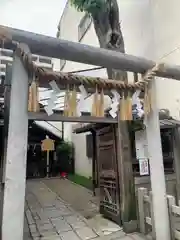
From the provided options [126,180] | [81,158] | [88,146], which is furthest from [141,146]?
[81,158]

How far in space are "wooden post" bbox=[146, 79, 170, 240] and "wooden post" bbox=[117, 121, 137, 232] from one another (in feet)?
3.41

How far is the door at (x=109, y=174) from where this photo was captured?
5101 millimetres

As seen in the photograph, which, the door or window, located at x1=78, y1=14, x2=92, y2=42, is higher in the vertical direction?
window, located at x1=78, y1=14, x2=92, y2=42

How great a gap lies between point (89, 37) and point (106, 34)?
6.22 m

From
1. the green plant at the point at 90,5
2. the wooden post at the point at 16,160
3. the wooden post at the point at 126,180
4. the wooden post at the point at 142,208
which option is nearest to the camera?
the wooden post at the point at 16,160

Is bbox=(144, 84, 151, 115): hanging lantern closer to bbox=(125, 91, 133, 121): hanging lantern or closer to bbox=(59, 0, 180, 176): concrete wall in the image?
bbox=(125, 91, 133, 121): hanging lantern

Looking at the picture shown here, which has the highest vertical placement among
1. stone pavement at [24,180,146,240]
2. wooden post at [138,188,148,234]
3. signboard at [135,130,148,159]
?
signboard at [135,130,148,159]

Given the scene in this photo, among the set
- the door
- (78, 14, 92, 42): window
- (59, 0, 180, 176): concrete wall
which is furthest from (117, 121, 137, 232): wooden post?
(78, 14, 92, 42): window

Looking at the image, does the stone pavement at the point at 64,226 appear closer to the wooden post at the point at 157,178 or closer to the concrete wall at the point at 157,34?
the wooden post at the point at 157,178

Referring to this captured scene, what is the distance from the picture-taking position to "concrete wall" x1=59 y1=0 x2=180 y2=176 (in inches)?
246

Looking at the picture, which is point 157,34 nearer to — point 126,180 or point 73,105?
point 126,180

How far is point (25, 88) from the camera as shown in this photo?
3.06 meters

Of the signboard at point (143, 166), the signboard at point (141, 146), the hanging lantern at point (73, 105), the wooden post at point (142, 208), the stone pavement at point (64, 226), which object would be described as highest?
the hanging lantern at point (73, 105)

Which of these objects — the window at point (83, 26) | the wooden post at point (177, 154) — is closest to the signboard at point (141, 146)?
the wooden post at point (177, 154)
